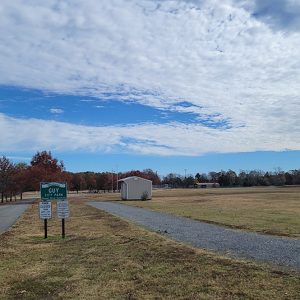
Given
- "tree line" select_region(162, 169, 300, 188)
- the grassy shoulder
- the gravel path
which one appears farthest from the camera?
"tree line" select_region(162, 169, 300, 188)

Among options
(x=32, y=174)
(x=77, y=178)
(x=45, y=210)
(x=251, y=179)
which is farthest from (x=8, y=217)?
(x=251, y=179)

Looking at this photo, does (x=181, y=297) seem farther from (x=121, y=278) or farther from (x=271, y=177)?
(x=271, y=177)

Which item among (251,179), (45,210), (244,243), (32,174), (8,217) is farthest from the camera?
(251,179)

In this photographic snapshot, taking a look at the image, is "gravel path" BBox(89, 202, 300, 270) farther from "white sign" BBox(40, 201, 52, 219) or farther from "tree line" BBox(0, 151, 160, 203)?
"tree line" BBox(0, 151, 160, 203)

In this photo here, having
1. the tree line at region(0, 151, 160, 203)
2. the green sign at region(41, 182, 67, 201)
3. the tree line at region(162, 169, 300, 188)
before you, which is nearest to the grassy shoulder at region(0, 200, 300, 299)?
the green sign at region(41, 182, 67, 201)

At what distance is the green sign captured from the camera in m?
17.2

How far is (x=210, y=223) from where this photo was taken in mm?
20844

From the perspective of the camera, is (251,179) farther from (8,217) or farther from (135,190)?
(8,217)

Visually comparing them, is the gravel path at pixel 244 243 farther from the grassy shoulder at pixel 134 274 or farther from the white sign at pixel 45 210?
the white sign at pixel 45 210

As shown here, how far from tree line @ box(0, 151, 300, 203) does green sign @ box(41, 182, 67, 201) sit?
176 feet

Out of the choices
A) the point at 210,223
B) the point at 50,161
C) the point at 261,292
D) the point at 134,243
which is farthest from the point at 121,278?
the point at 50,161

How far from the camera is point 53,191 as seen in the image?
1733 centimetres

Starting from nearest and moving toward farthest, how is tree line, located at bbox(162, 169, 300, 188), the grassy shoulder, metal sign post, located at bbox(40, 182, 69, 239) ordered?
the grassy shoulder, metal sign post, located at bbox(40, 182, 69, 239), tree line, located at bbox(162, 169, 300, 188)

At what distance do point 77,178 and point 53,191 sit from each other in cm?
12981
